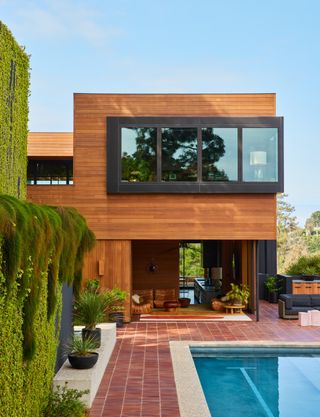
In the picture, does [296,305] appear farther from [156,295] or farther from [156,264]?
[156,264]

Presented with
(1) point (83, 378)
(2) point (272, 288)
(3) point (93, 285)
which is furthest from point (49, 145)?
(1) point (83, 378)

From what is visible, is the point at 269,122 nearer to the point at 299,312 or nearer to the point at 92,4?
the point at 299,312

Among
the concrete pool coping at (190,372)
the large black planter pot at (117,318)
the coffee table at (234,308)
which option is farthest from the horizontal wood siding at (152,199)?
the concrete pool coping at (190,372)

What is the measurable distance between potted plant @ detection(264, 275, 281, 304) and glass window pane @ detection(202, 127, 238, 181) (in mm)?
6298

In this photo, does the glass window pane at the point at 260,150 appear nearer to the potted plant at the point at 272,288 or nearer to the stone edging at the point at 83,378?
the potted plant at the point at 272,288

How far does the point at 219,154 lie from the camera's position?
592 inches

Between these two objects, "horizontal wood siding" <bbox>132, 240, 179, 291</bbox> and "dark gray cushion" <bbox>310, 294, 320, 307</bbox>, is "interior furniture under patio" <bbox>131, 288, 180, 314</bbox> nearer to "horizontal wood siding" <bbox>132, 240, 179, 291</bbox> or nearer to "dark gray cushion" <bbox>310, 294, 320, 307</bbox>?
"horizontal wood siding" <bbox>132, 240, 179, 291</bbox>

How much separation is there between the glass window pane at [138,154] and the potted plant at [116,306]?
317 cm

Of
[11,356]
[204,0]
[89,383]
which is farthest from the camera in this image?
[204,0]

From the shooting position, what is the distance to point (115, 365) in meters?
10.1

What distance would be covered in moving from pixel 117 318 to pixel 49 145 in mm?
7514

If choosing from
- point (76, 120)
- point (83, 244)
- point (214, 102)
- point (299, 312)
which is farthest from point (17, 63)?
point (299, 312)

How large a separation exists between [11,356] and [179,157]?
34.1 feet

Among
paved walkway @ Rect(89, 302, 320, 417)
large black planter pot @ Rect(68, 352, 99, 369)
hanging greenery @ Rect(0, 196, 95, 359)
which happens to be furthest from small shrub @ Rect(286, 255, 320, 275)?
hanging greenery @ Rect(0, 196, 95, 359)
